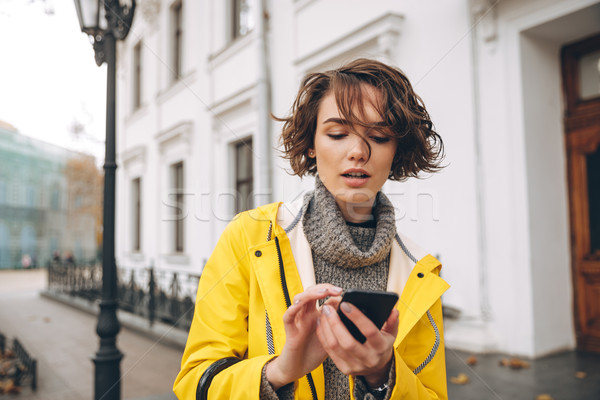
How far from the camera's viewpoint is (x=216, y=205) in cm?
909

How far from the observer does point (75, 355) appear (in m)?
5.84

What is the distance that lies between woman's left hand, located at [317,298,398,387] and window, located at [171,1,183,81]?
10.7 metres

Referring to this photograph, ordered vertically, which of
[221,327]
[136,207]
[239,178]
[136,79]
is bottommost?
[221,327]

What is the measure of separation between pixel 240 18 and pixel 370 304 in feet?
28.7

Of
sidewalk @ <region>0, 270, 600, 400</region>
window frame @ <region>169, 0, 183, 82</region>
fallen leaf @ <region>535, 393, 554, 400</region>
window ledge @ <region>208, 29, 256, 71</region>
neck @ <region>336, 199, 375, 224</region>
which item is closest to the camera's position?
neck @ <region>336, 199, 375, 224</region>

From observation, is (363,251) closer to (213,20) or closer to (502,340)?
(502,340)

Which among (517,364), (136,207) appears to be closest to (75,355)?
(517,364)

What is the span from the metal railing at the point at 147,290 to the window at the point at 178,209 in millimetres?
1019

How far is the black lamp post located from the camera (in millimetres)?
3242

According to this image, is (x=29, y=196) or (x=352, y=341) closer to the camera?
(x=352, y=341)

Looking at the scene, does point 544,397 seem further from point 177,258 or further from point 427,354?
point 177,258

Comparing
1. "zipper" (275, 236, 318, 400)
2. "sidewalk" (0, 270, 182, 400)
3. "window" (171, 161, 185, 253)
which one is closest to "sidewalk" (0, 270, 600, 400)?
"sidewalk" (0, 270, 182, 400)

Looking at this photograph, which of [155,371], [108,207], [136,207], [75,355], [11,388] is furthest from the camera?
[136,207]

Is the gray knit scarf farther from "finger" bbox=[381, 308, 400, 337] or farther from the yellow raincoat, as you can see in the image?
"finger" bbox=[381, 308, 400, 337]
